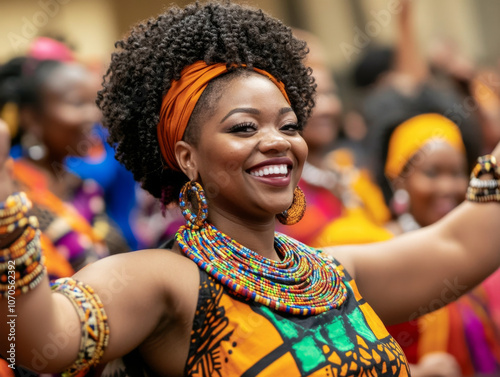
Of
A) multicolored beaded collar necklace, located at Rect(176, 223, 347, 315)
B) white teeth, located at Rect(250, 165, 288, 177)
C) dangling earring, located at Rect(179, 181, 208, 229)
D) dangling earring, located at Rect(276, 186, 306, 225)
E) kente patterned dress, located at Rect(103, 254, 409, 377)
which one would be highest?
white teeth, located at Rect(250, 165, 288, 177)

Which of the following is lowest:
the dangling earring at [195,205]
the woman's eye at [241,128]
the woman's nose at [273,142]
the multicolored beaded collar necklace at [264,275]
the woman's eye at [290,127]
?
the multicolored beaded collar necklace at [264,275]

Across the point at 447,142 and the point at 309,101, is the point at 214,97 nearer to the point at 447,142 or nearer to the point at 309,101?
the point at 309,101

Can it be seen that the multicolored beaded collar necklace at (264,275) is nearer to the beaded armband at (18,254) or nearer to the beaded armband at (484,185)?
the beaded armband at (18,254)

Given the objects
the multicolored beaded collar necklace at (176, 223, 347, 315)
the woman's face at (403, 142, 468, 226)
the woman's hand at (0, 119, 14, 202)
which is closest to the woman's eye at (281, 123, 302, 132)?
the multicolored beaded collar necklace at (176, 223, 347, 315)

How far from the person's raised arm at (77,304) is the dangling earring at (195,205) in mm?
141

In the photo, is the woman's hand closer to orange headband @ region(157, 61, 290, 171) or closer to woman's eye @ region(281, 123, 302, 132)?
orange headband @ region(157, 61, 290, 171)

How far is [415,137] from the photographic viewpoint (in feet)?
14.6

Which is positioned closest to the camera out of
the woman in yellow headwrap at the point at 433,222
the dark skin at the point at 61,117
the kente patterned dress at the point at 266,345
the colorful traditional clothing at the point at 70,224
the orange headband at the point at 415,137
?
the kente patterned dress at the point at 266,345

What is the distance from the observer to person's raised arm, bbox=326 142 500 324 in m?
2.71

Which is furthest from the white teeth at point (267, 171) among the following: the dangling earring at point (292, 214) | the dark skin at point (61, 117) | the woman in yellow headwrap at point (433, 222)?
the dark skin at point (61, 117)

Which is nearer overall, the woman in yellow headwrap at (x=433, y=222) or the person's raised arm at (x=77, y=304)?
the person's raised arm at (x=77, y=304)

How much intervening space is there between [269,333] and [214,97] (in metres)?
0.74

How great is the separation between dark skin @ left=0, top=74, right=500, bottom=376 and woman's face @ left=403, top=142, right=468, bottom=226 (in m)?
1.48

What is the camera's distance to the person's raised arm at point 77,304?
174 centimetres
